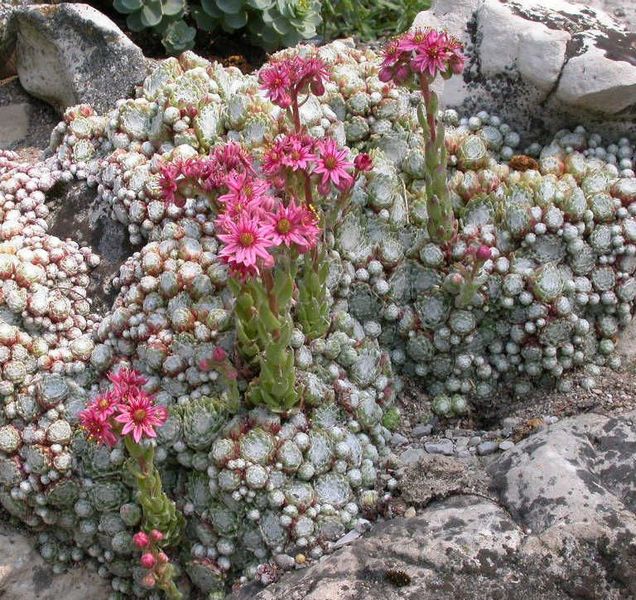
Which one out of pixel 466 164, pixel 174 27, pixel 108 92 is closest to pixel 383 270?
pixel 466 164

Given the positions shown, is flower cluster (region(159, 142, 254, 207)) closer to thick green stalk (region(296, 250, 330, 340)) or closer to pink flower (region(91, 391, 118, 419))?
thick green stalk (region(296, 250, 330, 340))

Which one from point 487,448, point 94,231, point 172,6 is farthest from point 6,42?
point 487,448

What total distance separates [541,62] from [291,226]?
2.54m

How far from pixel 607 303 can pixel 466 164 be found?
1175mm

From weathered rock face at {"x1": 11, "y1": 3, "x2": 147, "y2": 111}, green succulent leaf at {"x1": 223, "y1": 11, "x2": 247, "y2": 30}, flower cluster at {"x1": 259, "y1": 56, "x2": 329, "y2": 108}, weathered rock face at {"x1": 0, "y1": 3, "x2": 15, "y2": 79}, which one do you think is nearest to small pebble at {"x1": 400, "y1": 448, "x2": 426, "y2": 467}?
flower cluster at {"x1": 259, "y1": 56, "x2": 329, "y2": 108}

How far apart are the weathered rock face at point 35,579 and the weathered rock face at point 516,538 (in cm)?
103

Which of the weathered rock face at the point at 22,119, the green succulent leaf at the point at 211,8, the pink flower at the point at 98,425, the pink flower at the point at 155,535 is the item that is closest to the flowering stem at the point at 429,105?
the pink flower at the point at 98,425

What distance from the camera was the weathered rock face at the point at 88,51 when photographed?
6027 mm

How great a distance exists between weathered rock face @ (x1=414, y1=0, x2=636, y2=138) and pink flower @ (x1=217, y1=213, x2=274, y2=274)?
2639mm

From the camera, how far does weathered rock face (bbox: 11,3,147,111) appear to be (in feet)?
19.8

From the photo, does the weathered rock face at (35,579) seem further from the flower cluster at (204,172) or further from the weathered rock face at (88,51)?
the weathered rock face at (88,51)

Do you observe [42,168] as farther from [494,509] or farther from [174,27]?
[494,509]

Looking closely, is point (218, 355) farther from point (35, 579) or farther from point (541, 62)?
point (541, 62)

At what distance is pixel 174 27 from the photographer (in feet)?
22.2
